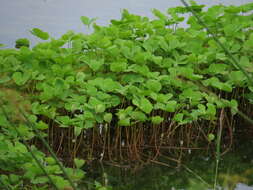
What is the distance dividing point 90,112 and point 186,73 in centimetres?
62

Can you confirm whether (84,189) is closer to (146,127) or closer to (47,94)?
(47,94)

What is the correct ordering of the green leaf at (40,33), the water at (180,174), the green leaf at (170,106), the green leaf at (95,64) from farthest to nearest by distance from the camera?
the green leaf at (40,33) < the green leaf at (95,64) < the green leaf at (170,106) < the water at (180,174)

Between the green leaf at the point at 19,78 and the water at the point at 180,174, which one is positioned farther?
the green leaf at the point at 19,78

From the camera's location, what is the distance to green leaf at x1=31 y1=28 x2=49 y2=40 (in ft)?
7.92

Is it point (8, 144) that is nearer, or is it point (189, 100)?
point (8, 144)

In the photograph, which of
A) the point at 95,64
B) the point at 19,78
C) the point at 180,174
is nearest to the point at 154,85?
the point at 95,64

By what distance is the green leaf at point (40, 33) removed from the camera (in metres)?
2.41

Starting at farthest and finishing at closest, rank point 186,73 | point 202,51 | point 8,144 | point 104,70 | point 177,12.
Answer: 1. point 177,12
2. point 202,51
3. point 104,70
4. point 186,73
5. point 8,144

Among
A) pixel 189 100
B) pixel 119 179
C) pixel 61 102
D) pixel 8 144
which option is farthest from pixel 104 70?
pixel 8 144

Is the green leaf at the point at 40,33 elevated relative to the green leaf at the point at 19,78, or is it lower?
elevated

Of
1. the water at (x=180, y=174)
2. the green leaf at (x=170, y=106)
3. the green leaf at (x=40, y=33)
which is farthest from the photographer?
the green leaf at (x=40, y=33)

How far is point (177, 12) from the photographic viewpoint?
9.43ft

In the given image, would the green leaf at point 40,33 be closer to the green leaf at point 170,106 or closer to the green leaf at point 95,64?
the green leaf at point 95,64

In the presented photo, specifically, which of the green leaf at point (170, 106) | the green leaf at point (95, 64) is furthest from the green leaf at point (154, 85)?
the green leaf at point (95, 64)
